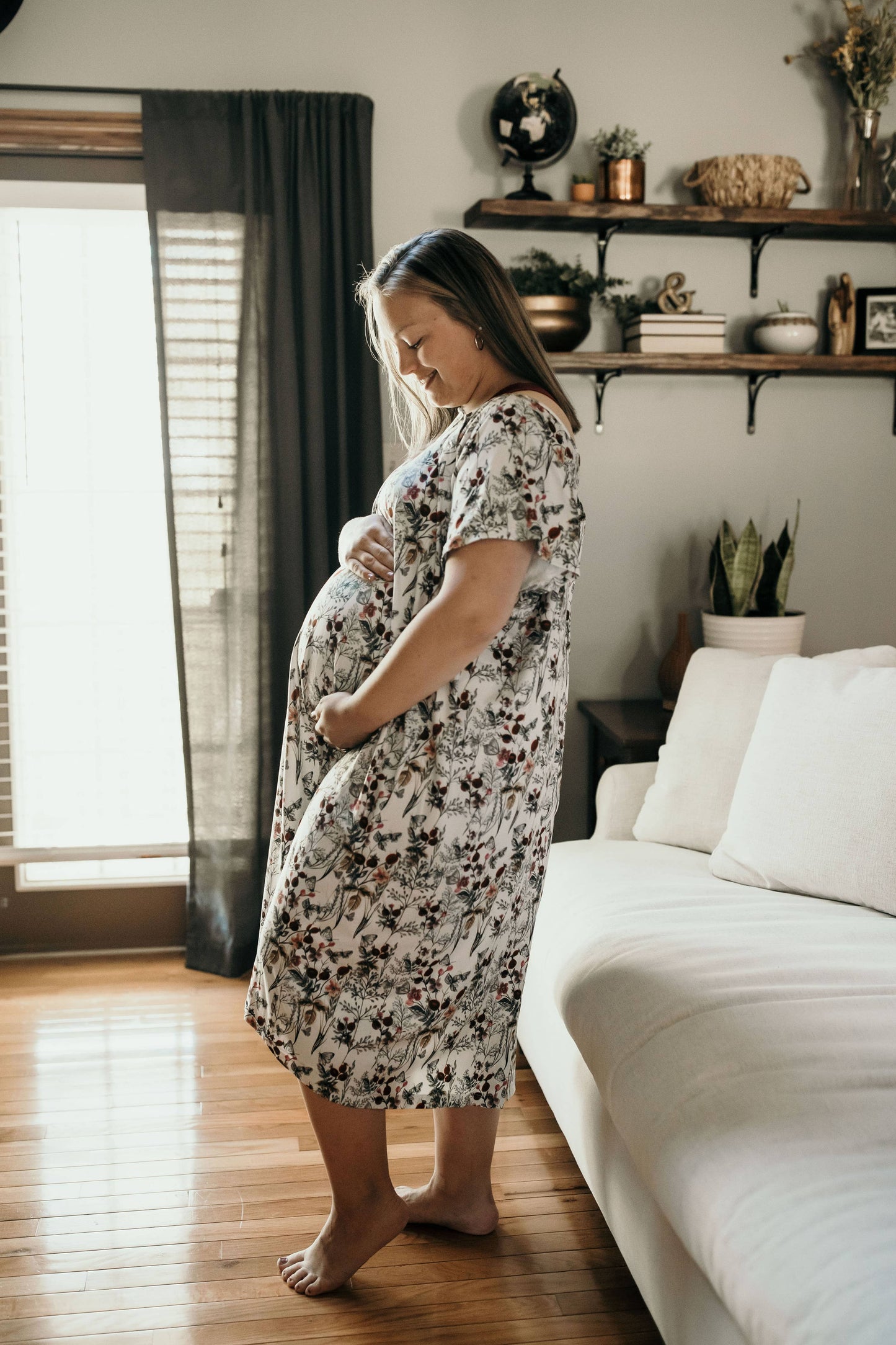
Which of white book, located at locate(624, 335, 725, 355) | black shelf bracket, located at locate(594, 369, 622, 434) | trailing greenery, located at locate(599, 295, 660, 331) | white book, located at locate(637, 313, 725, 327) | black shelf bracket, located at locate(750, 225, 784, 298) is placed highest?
black shelf bracket, located at locate(750, 225, 784, 298)

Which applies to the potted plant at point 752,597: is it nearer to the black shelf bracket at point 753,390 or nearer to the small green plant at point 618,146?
the black shelf bracket at point 753,390

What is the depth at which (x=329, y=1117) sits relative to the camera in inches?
59.1

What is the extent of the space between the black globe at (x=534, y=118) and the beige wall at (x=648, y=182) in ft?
0.35

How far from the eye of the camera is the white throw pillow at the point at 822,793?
176cm

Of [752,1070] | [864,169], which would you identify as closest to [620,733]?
[752,1070]

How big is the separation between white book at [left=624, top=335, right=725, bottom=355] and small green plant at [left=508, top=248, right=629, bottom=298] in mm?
179

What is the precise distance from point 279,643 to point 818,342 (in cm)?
166

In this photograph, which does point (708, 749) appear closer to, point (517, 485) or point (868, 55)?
point (517, 485)

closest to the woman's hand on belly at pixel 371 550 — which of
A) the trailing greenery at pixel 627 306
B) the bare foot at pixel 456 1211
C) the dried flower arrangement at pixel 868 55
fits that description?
the bare foot at pixel 456 1211

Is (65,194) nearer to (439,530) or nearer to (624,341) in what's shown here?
(624,341)

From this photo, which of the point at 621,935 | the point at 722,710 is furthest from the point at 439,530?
the point at 722,710

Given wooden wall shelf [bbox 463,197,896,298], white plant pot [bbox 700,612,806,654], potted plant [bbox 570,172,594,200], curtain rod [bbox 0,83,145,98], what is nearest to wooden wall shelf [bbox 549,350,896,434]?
wooden wall shelf [bbox 463,197,896,298]

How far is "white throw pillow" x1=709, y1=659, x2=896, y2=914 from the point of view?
176 cm

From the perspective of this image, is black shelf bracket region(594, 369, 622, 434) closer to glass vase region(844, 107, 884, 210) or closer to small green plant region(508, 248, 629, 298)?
small green plant region(508, 248, 629, 298)
